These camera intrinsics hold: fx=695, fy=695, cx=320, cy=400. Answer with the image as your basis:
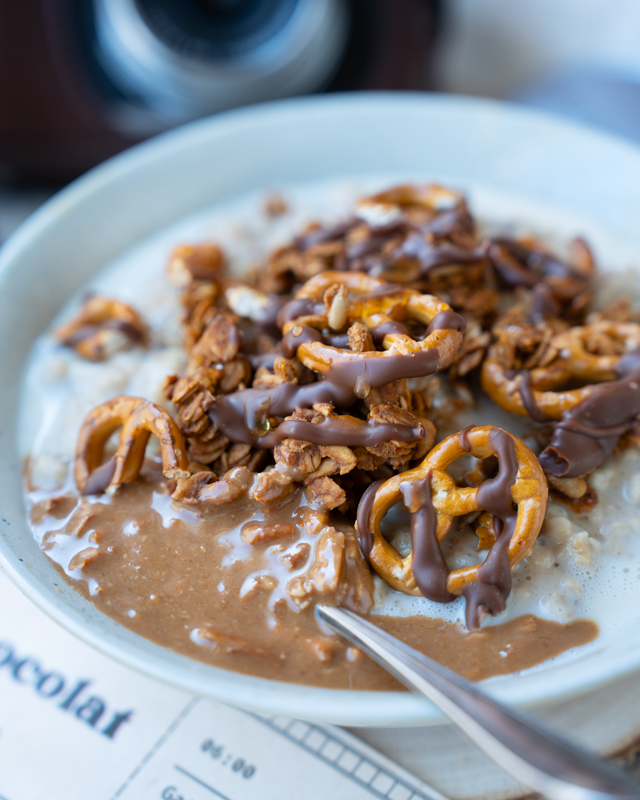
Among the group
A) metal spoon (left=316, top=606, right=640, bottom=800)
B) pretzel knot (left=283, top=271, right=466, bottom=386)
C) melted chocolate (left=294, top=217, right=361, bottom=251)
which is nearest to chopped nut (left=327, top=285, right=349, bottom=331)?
pretzel knot (left=283, top=271, right=466, bottom=386)

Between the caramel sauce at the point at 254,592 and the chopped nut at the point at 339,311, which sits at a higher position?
the chopped nut at the point at 339,311

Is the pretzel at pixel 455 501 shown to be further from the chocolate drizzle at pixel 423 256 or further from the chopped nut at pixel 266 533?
the chocolate drizzle at pixel 423 256

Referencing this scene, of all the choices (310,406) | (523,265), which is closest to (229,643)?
(310,406)

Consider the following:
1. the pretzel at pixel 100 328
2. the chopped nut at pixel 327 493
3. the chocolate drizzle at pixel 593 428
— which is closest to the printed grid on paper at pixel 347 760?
the chopped nut at pixel 327 493

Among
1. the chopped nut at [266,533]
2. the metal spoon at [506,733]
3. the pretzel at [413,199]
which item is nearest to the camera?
the metal spoon at [506,733]

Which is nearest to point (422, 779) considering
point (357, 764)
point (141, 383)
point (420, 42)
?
point (357, 764)

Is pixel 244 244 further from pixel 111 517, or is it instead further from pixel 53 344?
pixel 111 517

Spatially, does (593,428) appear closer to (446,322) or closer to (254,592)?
(446,322)

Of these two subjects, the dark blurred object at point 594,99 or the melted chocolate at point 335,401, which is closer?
the melted chocolate at point 335,401
